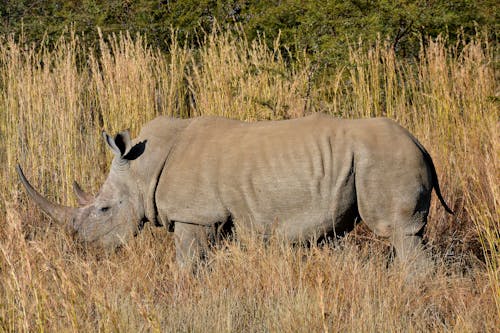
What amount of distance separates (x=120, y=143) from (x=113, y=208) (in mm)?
411

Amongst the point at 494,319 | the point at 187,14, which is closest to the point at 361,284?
the point at 494,319

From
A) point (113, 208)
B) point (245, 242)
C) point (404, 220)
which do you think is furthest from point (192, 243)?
point (404, 220)

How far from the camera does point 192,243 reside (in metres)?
4.25

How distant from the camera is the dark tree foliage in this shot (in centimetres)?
820

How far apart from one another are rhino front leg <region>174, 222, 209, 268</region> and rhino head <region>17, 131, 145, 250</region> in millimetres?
375

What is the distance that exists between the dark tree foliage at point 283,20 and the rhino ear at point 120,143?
309 centimetres

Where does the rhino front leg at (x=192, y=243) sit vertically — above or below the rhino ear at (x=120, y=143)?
below

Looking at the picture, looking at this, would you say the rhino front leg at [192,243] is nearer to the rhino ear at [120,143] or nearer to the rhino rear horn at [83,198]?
the rhino ear at [120,143]

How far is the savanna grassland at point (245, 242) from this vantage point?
10.8ft

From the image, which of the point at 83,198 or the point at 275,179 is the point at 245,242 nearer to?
the point at 275,179

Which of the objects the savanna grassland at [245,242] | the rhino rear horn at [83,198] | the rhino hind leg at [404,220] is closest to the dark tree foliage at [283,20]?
the savanna grassland at [245,242]

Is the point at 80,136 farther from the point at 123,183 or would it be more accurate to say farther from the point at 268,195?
the point at 268,195

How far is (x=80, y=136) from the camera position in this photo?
6203mm

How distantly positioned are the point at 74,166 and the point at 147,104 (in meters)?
0.88
